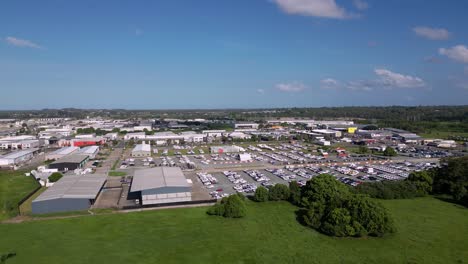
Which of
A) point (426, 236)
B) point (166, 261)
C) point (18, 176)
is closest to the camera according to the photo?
point (166, 261)

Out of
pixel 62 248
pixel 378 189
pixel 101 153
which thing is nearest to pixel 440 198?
pixel 378 189

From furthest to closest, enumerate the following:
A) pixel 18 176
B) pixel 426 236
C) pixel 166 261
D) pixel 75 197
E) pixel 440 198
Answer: pixel 18 176 → pixel 440 198 → pixel 75 197 → pixel 426 236 → pixel 166 261

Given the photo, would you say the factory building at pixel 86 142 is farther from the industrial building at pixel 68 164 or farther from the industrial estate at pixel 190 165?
the industrial building at pixel 68 164

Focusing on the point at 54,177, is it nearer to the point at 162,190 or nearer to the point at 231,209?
the point at 162,190

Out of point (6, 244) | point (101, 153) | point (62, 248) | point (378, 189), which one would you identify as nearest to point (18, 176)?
point (101, 153)

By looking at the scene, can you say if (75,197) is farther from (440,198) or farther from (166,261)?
(440,198)

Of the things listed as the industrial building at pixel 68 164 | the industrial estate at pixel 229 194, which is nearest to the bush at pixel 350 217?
the industrial estate at pixel 229 194

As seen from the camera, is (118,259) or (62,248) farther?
(62,248)
